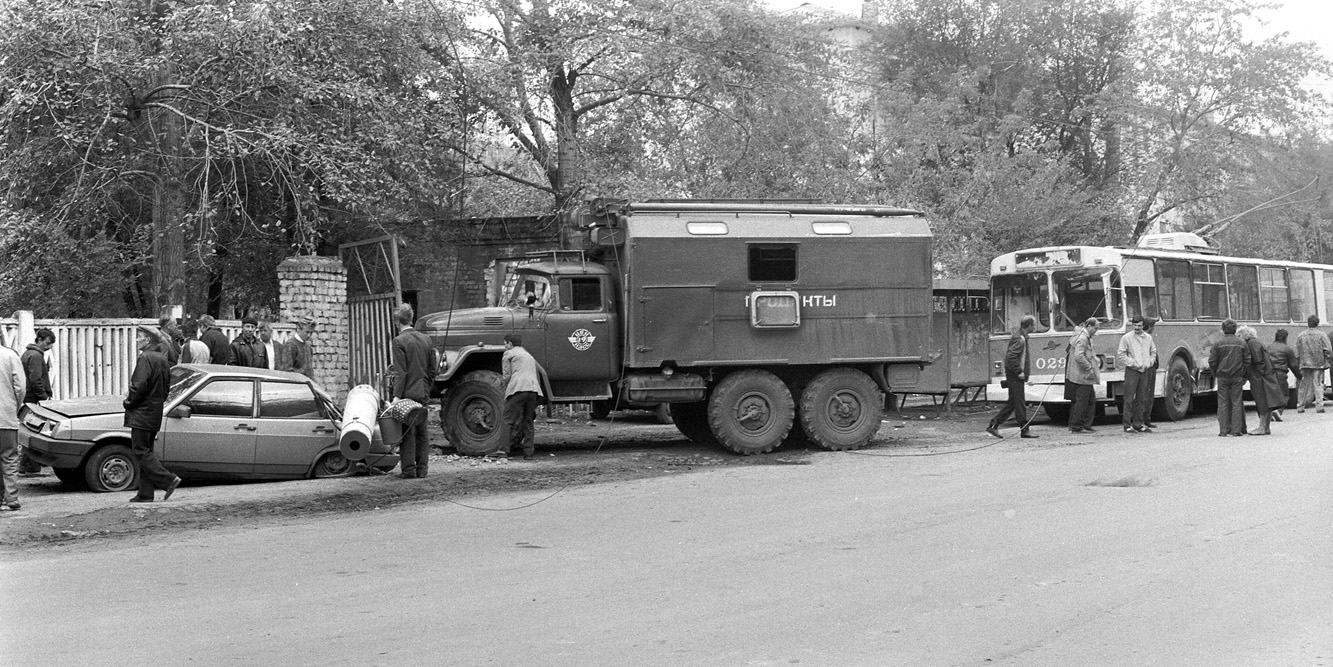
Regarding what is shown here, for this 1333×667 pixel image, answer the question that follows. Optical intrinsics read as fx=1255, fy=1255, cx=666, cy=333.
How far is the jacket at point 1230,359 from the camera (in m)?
18.2

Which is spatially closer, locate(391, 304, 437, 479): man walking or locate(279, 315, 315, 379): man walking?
locate(391, 304, 437, 479): man walking

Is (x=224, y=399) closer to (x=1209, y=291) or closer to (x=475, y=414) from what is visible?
(x=475, y=414)

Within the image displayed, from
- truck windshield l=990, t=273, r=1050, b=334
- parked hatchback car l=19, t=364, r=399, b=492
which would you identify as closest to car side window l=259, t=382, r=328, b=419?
parked hatchback car l=19, t=364, r=399, b=492

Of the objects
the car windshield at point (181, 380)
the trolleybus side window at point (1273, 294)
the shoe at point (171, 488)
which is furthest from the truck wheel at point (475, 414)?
the trolleybus side window at point (1273, 294)

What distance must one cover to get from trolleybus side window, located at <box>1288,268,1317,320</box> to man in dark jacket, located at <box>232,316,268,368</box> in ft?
66.6

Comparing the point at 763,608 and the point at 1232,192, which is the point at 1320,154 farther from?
the point at 763,608

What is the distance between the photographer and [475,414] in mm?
16062

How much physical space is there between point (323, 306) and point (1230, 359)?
13891 mm

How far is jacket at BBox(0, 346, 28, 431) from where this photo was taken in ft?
36.5

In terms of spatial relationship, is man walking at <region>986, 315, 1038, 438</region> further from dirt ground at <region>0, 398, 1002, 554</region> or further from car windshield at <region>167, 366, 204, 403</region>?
car windshield at <region>167, 366, 204, 403</region>

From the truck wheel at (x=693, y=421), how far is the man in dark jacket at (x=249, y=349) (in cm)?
585

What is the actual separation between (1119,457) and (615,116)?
12.9m

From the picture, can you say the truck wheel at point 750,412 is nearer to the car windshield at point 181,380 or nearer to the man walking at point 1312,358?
the car windshield at point 181,380

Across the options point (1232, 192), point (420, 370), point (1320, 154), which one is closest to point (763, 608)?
point (420, 370)
